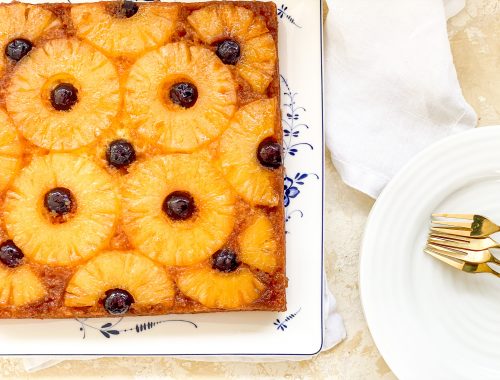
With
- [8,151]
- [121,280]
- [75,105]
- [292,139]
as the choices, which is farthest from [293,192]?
[8,151]

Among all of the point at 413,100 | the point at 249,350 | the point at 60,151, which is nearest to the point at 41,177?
the point at 60,151

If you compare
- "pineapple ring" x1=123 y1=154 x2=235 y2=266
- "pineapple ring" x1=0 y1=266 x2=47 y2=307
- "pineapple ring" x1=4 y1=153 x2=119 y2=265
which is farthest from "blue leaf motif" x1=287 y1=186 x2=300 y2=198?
"pineapple ring" x1=0 y1=266 x2=47 y2=307

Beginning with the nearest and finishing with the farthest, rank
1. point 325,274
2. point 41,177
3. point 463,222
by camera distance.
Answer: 1. point 41,177
2. point 463,222
3. point 325,274

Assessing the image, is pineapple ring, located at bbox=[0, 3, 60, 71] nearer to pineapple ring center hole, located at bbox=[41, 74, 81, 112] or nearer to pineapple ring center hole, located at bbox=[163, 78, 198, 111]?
pineapple ring center hole, located at bbox=[41, 74, 81, 112]

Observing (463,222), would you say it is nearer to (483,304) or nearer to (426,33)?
(483,304)

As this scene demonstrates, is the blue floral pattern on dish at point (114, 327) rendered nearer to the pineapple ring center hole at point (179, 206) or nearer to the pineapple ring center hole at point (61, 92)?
the pineapple ring center hole at point (179, 206)

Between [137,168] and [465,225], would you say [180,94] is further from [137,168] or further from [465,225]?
[465,225]

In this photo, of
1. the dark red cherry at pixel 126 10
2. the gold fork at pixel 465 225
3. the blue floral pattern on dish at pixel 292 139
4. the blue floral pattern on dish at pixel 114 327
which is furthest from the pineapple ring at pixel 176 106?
the gold fork at pixel 465 225
